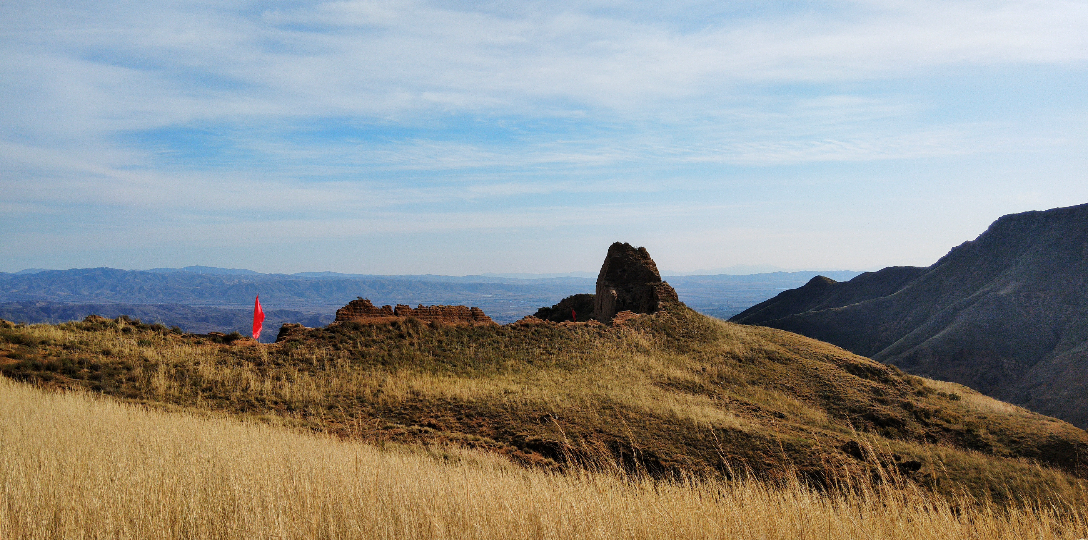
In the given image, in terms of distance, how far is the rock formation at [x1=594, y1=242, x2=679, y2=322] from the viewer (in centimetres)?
3353

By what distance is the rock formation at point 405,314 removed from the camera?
25.1 m

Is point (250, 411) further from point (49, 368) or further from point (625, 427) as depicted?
point (625, 427)

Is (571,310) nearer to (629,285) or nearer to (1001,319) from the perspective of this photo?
(629,285)

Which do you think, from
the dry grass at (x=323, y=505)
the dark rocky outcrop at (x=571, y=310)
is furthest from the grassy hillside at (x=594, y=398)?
the dark rocky outcrop at (x=571, y=310)

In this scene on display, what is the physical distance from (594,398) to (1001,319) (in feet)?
223

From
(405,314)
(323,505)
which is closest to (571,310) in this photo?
(405,314)

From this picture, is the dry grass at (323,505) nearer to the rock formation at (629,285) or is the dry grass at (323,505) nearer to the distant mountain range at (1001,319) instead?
the rock formation at (629,285)

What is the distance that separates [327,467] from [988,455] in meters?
20.7

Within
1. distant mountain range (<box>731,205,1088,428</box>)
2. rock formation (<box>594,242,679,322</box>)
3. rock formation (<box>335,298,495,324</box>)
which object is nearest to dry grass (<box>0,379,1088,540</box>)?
rock formation (<box>335,298,495,324</box>)

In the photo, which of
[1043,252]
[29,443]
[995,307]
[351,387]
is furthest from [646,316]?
[1043,252]

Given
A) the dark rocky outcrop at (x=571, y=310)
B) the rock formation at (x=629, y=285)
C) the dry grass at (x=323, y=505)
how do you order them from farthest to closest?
the dark rocky outcrop at (x=571, y=310) < the rock formation at (x=629, y=285) < the dry grass at (x=323, y=505)

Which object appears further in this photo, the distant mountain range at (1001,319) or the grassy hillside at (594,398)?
the distant mountain range at (1001,319)

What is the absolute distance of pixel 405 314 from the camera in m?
26.4

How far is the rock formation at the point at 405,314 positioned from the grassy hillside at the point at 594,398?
1.15 metres
